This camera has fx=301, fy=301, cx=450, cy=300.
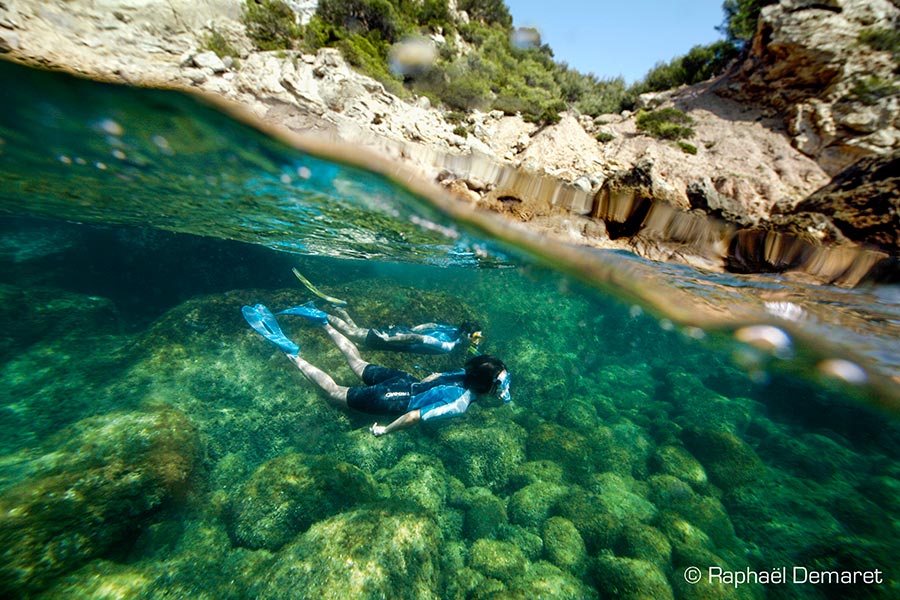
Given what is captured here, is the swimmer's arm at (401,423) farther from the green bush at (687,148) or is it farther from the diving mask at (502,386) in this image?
the green bush at (687,148)

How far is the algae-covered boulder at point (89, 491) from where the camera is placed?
13.8 feet

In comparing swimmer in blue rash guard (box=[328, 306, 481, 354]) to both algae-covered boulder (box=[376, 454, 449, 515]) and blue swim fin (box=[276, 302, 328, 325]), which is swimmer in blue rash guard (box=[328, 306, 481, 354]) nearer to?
blue swim fin (box=[276, 302, 328, 325])

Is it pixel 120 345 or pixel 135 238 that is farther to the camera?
pixel 135 238

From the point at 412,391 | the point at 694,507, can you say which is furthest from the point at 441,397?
the point at 694,507

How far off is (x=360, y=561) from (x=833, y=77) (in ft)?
49.7

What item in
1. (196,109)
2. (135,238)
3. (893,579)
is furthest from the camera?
(135,238)

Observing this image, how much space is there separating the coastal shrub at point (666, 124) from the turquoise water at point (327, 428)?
4.18 m

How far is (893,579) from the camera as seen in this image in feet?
20.2

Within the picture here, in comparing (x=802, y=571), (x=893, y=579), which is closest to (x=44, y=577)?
(x=802, y=571)

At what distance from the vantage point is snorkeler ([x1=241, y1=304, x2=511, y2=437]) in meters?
6.62

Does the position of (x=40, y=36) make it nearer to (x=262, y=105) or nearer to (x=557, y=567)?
(x=262, y=105)

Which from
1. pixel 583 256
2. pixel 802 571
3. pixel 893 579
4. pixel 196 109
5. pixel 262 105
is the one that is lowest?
pixel 802 571

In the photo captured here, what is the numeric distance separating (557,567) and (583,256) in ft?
22.9

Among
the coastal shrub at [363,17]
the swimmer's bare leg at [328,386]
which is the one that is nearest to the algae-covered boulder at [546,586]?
the swimmer's bare leg at [328,386]
